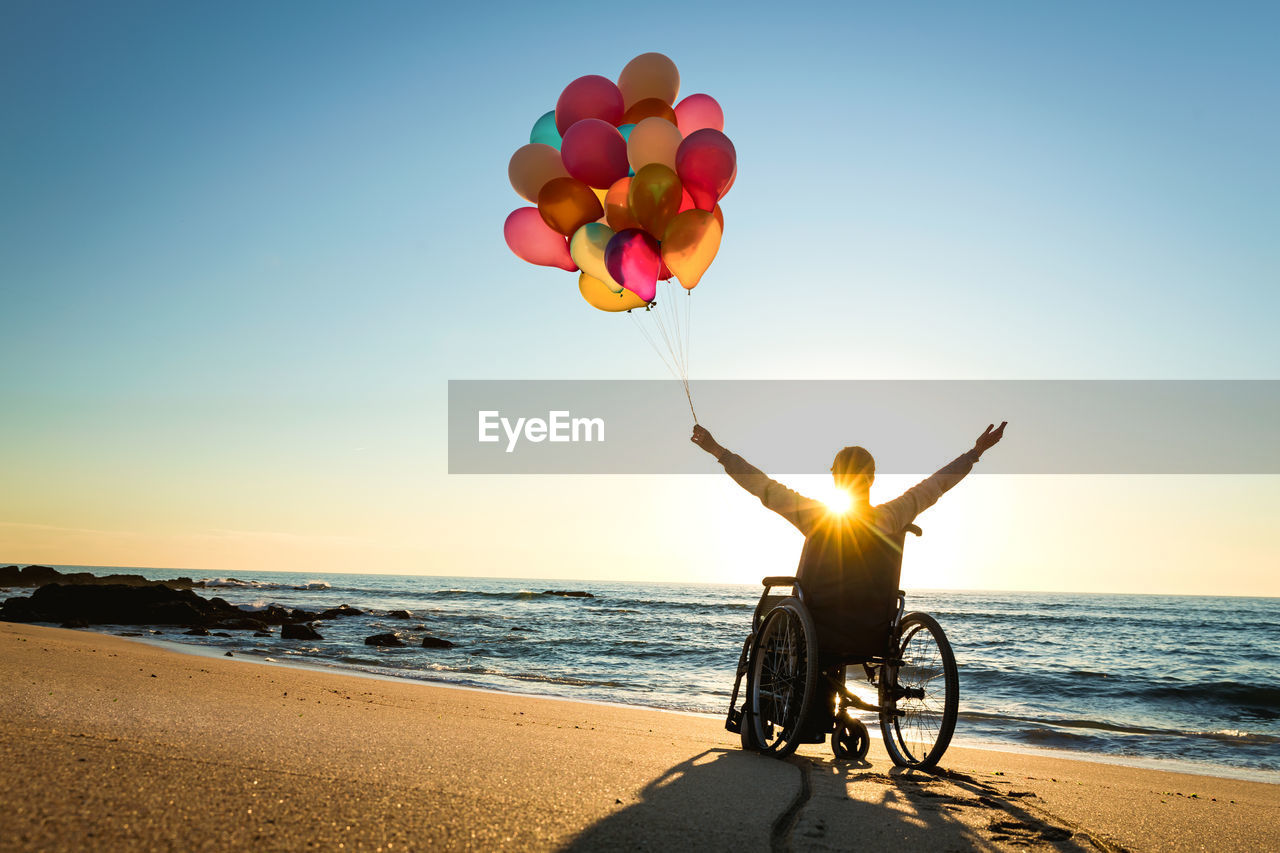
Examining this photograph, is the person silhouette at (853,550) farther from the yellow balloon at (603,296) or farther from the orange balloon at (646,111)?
the orange balloon at (646,111)

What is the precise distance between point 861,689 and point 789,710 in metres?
7.34

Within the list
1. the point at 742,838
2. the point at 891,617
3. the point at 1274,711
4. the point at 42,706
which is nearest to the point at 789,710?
the point at 891,617

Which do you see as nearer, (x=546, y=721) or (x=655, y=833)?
(x=655, y=833)

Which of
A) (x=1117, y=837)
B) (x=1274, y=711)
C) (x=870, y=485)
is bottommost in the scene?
(x=1274, y=711)

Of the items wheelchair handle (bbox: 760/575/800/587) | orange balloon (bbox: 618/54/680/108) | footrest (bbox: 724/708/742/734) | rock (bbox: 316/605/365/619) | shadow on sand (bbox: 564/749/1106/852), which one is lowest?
rock (bbox: 316/605/365/619)

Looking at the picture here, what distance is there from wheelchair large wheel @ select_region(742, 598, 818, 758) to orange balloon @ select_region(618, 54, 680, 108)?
4336 mm

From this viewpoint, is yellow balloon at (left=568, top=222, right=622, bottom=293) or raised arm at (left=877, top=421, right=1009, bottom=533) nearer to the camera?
raised arm at (left=877, top=421, right=1009, bottom=533)

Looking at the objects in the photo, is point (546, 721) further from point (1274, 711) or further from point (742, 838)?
point (1274, 711)

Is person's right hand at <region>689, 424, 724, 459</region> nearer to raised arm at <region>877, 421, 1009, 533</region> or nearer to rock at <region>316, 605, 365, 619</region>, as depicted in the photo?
raised arm at <region>877, 421, 1009, 533</region>

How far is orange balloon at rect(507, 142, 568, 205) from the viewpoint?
5.79 m

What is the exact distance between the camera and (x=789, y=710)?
3.57m

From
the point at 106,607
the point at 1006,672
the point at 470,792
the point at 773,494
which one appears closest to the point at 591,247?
the point at 773,494

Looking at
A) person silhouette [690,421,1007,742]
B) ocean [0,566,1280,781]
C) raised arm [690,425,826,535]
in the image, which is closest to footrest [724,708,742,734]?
Result: person silhouette [690,421,1007,742]

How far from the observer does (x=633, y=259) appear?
211 inches
